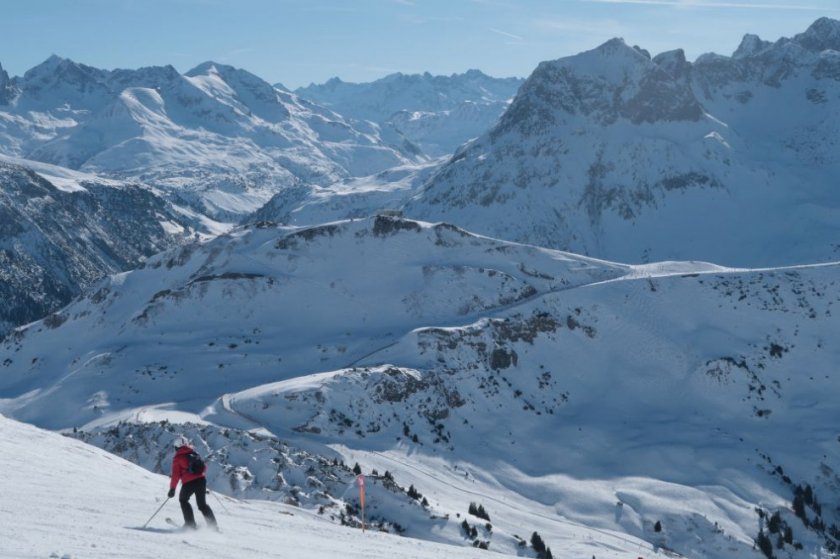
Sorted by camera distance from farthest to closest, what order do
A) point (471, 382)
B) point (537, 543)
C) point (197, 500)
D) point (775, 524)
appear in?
1. point (471, 382)
2. point (775, 524)
3. point (537, 543)
4. point (197, 500)

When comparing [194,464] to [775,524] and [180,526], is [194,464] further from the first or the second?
[775,524]

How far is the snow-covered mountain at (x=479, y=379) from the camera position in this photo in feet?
213

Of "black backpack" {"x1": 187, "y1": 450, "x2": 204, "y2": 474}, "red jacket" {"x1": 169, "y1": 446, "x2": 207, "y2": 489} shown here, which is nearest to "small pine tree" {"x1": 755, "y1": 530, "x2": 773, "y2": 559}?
"black backpack" {"x1": 187, "y1": 450, "x2": 204, "y2": 474}

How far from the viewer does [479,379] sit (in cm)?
8350

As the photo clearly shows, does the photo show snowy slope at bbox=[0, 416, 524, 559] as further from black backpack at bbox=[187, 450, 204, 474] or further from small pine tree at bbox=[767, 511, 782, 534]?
small pine tree at bbox=[767, 511, 782, 534]

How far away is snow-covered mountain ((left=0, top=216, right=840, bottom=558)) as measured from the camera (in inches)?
2557

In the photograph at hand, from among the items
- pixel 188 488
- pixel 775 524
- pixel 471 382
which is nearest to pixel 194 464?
pixel 188 488

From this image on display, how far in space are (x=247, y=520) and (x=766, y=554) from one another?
49.4 metres

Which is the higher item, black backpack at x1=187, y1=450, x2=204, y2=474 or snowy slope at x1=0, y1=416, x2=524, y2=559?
black backpack at x1=187, y1=450, x2=204, y2=474

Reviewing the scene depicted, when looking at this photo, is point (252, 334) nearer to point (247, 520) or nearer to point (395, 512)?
point (395, 512)

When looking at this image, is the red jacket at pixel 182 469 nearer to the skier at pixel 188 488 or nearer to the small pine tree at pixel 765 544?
the skier at pixel 188 488

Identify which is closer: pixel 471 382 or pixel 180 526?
pixel 180 526

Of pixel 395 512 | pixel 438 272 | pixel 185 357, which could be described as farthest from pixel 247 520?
pixel 438 272

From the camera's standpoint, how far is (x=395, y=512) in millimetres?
51875
